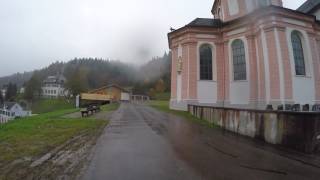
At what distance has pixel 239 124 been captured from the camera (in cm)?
1208

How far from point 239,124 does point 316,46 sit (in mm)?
17905

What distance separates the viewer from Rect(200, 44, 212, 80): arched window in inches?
1083

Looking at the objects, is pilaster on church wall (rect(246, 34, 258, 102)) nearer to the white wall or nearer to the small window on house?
the white wall

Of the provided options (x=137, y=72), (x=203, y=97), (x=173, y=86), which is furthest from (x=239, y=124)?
(x=137, y=72)

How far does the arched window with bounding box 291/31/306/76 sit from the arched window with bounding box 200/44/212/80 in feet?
24.2

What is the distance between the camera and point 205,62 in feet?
91.0

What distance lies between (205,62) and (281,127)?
18.7 metres

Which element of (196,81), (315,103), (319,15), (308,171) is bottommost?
(308,171)

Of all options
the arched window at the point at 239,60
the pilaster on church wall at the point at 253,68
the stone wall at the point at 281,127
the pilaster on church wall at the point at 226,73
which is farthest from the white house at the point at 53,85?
the stone wall at the point at 281,127

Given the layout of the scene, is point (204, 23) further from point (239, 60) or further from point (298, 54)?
point (298, 54)

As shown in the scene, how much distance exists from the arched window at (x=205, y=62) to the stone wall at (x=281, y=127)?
14547mm

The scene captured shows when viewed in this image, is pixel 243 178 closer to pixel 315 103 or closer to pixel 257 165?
pixel 257 165

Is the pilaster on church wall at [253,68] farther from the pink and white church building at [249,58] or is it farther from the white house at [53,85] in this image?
the white house at [53,85]

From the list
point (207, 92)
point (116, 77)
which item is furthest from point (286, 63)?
point (116, 77)
